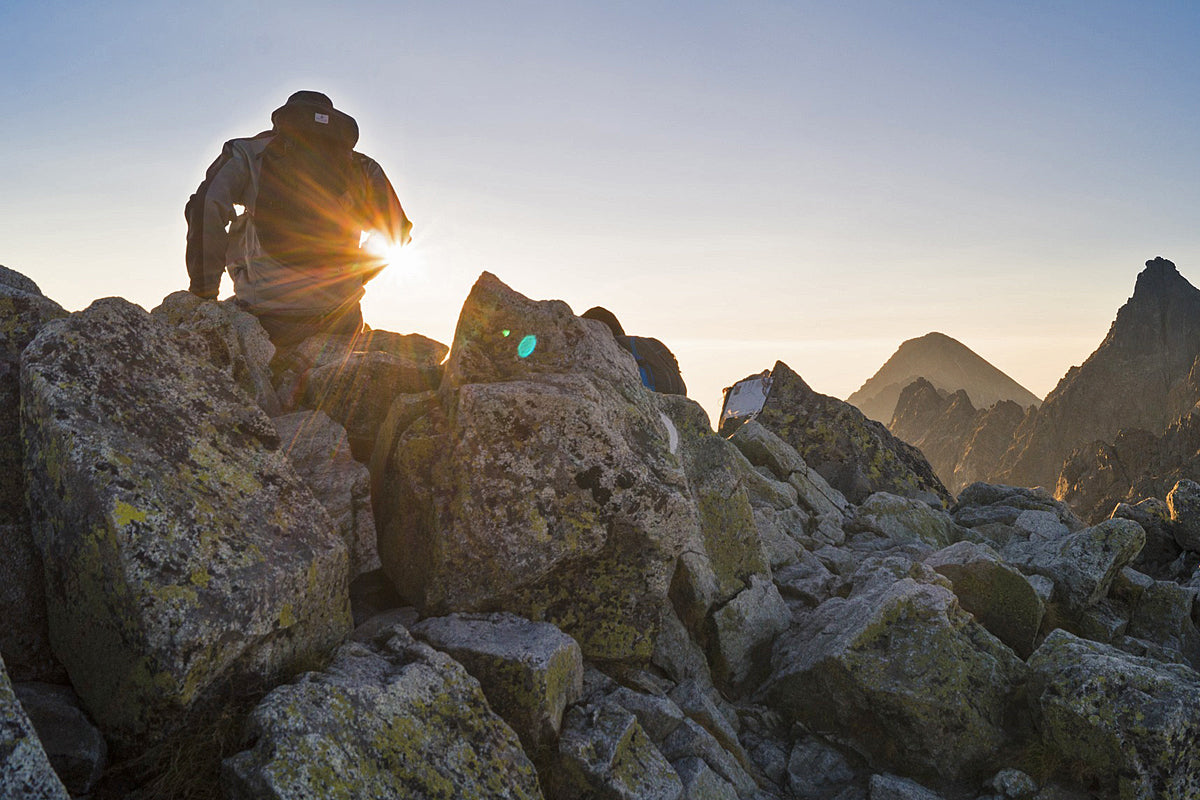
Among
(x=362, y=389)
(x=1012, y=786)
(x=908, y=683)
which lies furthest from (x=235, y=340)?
(x=1012, y=786)

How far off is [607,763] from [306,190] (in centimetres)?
925

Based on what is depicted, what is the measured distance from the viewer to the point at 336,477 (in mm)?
8219

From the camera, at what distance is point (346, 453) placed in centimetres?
880

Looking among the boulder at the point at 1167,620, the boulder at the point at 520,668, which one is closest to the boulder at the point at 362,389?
the boulder at the point at 520,668

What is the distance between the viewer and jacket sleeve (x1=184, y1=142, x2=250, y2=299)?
416 inches

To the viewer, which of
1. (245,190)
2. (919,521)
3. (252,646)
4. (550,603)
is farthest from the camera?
(919,521)

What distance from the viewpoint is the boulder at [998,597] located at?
10836 mm

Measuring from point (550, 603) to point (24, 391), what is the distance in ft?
17.5

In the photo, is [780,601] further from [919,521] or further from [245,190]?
[245,190]

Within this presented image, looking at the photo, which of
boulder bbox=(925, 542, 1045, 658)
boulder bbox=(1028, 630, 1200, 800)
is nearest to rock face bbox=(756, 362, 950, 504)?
boulder bbox=(925, 542, 1045, 658)

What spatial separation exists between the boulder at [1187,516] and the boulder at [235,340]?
2159cm

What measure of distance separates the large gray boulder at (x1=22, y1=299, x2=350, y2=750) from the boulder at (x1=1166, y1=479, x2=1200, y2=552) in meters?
21.0

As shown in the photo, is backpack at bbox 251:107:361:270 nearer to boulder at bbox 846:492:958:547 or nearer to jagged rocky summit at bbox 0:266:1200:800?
jagged rocky summit at bbox 0:266:1200:800

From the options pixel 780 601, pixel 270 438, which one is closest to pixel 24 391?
pixel 270 438
